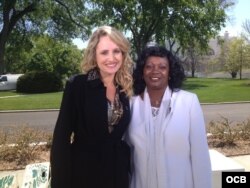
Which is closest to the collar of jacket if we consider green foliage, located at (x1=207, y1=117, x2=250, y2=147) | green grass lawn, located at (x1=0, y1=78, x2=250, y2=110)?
green foliage, located at (x1=207, y1=117, x2=250, y2=147)

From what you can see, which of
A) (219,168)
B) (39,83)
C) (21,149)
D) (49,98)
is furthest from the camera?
(39,83)

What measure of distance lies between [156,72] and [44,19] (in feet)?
107

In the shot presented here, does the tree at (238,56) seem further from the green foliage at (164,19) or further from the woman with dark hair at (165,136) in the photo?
the woman with dark hair at (165,136)

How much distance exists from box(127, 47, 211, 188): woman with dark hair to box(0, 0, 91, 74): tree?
101 feet

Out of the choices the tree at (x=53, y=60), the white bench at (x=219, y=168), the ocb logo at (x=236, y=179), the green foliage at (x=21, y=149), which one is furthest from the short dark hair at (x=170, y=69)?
the tree at (x=53, y=60)

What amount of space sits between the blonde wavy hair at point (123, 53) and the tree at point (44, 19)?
3072 cm

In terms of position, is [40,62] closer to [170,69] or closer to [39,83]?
[39,83]

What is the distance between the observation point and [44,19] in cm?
3419

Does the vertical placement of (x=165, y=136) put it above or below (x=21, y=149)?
above

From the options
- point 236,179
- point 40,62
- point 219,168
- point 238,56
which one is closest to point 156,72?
point 236,179

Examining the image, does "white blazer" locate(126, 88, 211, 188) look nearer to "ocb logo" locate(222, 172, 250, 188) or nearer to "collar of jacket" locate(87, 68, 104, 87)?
"collar of jacket" locate(87, 68, 104, 87)

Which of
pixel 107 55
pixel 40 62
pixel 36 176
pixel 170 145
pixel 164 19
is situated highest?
pixel 164 19

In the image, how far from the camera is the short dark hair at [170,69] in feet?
9.06

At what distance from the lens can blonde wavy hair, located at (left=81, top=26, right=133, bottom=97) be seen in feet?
8.57
